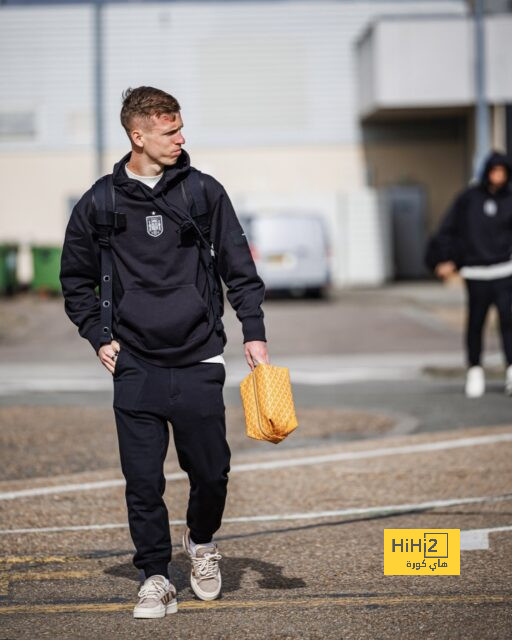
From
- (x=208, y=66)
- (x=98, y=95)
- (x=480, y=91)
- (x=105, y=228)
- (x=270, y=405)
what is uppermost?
(x=208, y=66)

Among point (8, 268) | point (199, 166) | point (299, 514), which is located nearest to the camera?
point (299, 514)

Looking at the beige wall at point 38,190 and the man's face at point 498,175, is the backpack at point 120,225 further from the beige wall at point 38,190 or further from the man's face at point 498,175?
the beige wall at point 38,190

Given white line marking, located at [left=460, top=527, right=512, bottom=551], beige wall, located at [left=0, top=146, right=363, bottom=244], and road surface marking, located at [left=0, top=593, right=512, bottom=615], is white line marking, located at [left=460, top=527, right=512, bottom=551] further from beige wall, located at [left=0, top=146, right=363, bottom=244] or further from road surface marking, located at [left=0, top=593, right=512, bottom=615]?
beige wall, located at [left=0, top=146, right=363, bottom=244]

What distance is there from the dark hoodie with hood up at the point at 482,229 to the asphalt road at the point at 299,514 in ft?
3.87

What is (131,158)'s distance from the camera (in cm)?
509

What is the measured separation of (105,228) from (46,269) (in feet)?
84.5

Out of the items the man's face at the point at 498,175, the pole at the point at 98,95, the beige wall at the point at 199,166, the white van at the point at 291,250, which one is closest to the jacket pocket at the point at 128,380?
the man's face at the point at 498,175

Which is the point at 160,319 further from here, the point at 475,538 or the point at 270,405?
the point at 475,538

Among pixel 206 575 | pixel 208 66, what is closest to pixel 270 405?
pixel 206 575

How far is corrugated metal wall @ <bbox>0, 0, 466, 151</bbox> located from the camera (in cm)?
3481

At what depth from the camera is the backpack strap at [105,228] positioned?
16.3 feet

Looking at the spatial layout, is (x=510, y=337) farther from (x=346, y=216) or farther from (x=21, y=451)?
(x=346, y=216)

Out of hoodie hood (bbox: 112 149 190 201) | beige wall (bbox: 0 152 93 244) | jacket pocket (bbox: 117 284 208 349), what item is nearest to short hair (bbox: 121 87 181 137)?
hoodie hood (bbox: 112 149 190 201)

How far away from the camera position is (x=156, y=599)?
4.96 m
